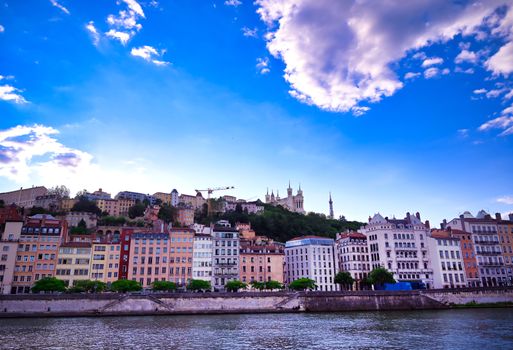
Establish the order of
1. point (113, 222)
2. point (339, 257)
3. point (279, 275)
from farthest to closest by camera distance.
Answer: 1. point (113, 222)
2. point (339, 257)
3. point (279, 275)

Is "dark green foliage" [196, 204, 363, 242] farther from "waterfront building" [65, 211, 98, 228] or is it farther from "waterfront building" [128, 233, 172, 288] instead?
"waterfront building" [128, 233, 172, 288]

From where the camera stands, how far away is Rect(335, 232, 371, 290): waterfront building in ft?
330

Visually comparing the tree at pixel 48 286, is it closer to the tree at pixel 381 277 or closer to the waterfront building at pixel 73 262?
the waterfront building at pixel 73 262

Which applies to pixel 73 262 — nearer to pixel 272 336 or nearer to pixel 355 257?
pixel 272 336

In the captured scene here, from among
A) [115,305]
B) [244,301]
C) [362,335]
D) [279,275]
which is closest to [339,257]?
[279,275]

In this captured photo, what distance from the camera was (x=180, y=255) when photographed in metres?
89.6

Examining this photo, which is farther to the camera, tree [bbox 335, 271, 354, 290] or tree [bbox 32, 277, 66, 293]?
tree [bbox 335, 271, 354, 290]

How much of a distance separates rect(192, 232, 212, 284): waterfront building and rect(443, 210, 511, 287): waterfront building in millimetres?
64478

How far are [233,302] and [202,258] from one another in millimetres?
21356

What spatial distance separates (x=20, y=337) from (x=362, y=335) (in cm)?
3250

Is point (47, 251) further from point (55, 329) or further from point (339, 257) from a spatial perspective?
point (339, 257)

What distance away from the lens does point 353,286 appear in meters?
100

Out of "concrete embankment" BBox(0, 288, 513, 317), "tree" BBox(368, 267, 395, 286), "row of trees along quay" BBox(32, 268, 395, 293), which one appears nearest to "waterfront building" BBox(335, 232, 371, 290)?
"row of trees along quay" BBox(32, 268, 395, 293)

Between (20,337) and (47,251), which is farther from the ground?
(47,251)
